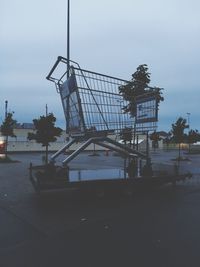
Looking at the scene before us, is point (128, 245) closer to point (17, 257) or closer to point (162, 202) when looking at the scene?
point (17, 257)

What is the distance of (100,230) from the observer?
6352 mm

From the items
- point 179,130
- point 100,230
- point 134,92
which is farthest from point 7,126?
point 100,230

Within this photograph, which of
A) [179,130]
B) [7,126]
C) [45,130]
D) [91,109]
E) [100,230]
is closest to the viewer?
[100,230]

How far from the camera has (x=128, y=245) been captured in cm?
548

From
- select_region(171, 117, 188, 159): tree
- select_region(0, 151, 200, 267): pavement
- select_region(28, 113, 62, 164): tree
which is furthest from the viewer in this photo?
select_region(171, 117, 188, 159): tree

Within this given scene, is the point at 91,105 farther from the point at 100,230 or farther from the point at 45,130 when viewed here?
the point at 45,130

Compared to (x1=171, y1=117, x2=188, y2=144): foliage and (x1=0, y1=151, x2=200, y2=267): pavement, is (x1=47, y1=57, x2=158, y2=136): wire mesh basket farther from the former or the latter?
(x1=171, y1=117, x2=188, y2=144): foliage

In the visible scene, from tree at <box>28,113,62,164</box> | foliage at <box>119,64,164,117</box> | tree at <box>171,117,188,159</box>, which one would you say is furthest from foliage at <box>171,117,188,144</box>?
foliage at <box>119,64,164,117</box>

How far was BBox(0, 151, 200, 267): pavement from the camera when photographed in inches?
195

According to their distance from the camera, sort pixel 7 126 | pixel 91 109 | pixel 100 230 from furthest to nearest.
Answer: pixel 7 126 < pixel 91 109 < pixel 100 230

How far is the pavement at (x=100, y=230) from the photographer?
16.3 feet

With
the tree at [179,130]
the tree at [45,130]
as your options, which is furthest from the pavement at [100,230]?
the tree at [179,130]

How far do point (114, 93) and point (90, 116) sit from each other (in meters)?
1.12

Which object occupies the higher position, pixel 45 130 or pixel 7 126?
pixel 7 126
